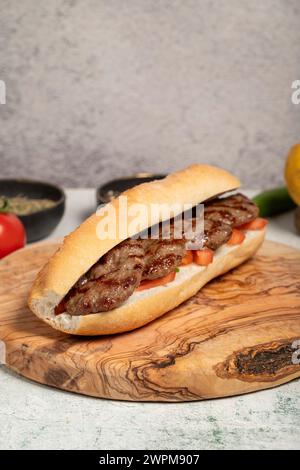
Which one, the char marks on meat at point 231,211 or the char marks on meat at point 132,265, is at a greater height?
the char marks on meat at point 231,211

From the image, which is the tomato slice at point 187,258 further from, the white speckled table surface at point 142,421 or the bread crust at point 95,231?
the white speckled table surface at point 142,421

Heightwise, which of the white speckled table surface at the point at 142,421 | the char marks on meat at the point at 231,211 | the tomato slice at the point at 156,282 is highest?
the char marks on meat at the point at 231,211

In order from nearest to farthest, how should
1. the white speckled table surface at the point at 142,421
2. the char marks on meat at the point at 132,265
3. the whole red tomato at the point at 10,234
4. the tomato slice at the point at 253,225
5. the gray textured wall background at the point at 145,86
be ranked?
1. the white speckled table surface at the point at 142,421
2. the char marks on meat at the point at 132,265
3. the tomato slice at the point at 253,225
4. the whole red tomato at the point at 10,234
5. the gray textured wall background at the point at 145,86

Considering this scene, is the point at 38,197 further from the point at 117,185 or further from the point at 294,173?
the point at 294,173

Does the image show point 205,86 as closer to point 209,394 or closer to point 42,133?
point 42,133

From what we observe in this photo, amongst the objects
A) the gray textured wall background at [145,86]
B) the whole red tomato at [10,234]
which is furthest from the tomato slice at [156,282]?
the gray textured wall background at [145,86]

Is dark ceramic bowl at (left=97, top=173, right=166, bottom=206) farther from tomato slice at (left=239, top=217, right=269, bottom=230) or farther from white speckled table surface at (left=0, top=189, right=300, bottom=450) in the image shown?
white speckled table surface at (left=0, top=189, right=300, bottom=450)
